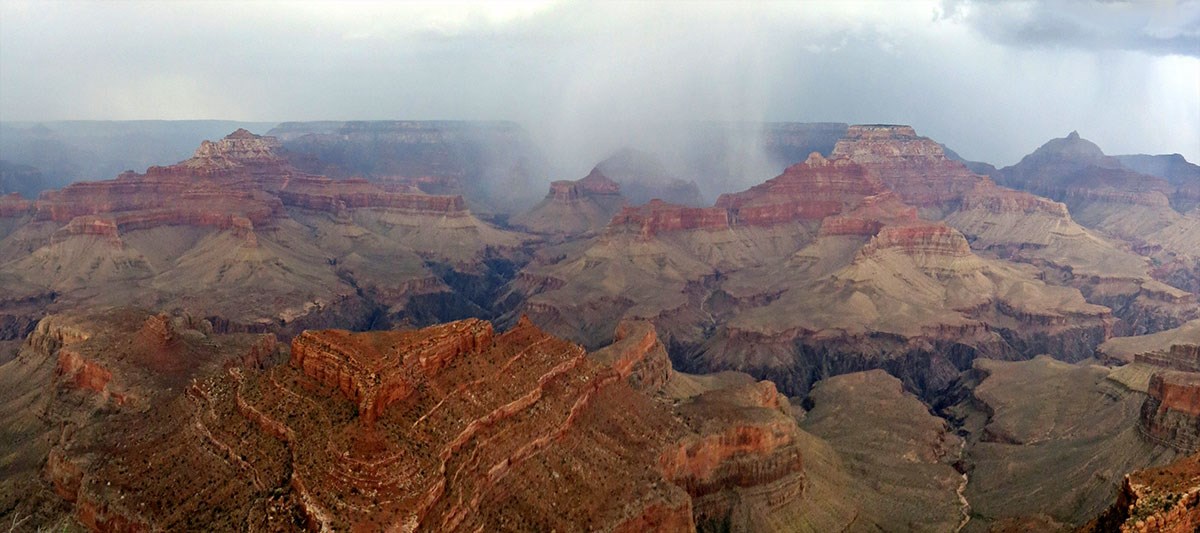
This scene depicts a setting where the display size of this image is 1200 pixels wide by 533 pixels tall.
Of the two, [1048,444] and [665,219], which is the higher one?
[665,219]

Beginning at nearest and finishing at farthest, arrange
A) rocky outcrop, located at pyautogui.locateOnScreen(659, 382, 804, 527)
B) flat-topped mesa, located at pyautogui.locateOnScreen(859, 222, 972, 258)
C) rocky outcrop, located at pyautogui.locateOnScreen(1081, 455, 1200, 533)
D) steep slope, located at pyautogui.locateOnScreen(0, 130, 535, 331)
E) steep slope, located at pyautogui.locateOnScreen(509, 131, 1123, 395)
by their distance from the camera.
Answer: rocky outcrop, located at pyautogui.locateOnScreen(1081, 455, 1200, 533) < rocky outcrop, located at pyautogui.locateOnScreen(659, 382, 804, 527) < steep slope, located at pyautogui.locateOnScreen(509, 131, 1123, 395) < steep slope, located at pyautogui.locateOnScreen(0, 130, 535, 331) < flat-topped mesa, located at pyautogui.locateOnScreen(859, 222, 972, 258)

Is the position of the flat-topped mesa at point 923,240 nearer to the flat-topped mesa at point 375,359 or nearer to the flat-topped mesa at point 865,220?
the flat-topped mesa at point 865,220

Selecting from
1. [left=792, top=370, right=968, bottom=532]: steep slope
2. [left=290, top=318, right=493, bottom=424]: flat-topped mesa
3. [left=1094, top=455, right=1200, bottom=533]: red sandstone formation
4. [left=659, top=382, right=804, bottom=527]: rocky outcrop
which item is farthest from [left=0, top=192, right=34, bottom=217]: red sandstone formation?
[left=1094, top=455, right=1200, bottom=533]: red sandstone formation

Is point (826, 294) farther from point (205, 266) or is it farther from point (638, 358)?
point (205, 266)

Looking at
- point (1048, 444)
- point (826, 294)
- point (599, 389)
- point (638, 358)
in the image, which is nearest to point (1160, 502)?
point (599, 389)

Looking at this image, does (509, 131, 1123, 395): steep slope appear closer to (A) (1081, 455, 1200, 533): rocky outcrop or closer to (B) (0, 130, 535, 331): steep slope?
(B) (0, 130, 535, 331): steep slope

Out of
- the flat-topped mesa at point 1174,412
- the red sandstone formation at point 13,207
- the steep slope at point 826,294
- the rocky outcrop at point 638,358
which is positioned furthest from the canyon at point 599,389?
the red sandstone formation at point 13,207
